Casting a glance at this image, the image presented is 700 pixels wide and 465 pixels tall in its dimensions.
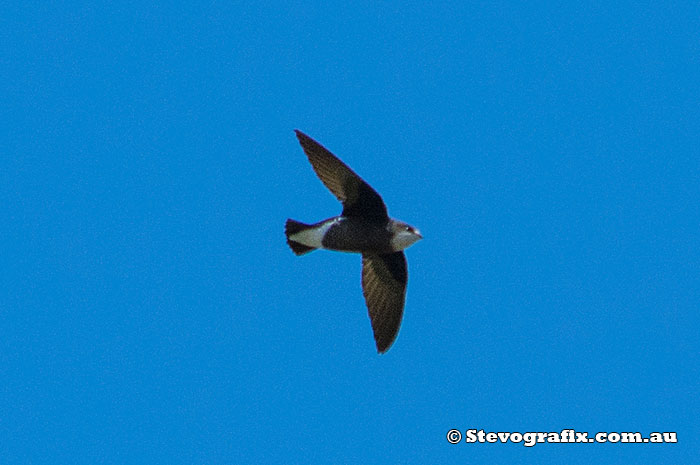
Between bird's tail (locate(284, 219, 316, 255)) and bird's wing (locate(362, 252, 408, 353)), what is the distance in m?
0.59

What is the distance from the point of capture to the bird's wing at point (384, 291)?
416 inches

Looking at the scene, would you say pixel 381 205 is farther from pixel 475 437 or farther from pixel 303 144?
pixel 475 437

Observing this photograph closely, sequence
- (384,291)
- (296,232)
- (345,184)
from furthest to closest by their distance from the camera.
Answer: (384,291)
(296,232)
(345,184)

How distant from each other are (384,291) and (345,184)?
3.55ft

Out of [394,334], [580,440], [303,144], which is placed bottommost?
[580,440]

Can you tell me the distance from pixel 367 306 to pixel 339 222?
32.8 inches

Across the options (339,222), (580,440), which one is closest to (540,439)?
(580,440)

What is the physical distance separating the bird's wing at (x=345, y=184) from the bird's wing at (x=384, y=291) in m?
0.61

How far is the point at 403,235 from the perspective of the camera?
10.0m

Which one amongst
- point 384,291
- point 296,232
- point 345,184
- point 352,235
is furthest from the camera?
point 384,291

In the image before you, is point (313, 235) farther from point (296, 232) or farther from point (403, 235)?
point (403, 235)

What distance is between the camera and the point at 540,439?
9.98 m

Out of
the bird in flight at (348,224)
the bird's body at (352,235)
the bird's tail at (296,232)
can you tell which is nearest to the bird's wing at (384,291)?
the bird in flight at (348,224)

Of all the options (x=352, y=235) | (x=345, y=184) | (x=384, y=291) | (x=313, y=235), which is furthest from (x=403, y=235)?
(x=384, y=291)
